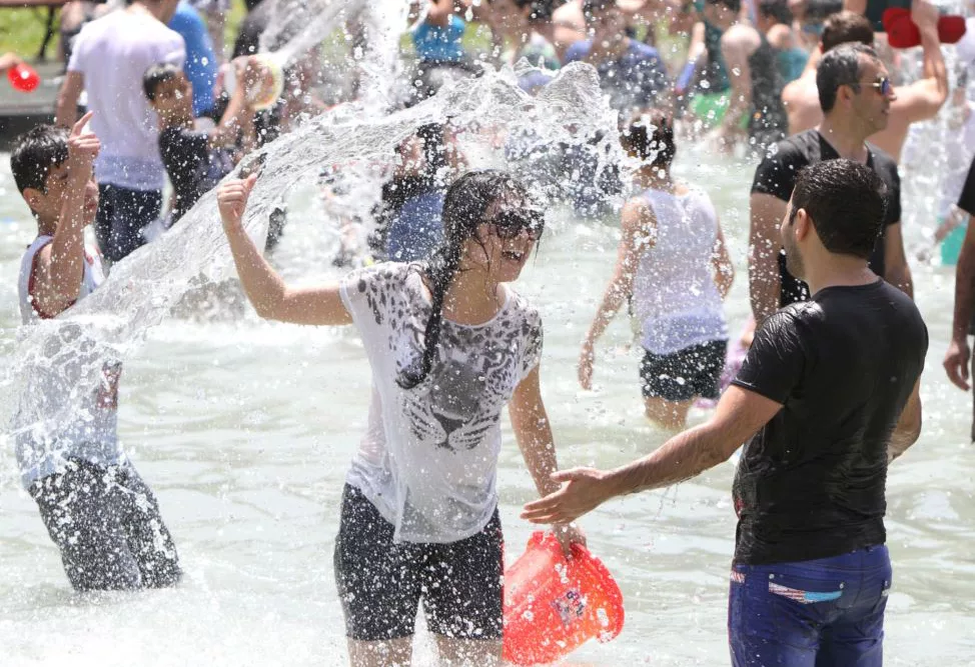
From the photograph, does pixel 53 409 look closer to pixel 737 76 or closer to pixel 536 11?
pixel 536 11

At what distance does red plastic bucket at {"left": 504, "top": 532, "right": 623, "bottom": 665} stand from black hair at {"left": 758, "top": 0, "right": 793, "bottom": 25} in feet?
31.6

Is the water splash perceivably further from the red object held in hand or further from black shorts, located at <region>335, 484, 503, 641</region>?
the red object held in hand

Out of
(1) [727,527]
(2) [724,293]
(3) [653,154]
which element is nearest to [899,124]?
(2) [724,293]

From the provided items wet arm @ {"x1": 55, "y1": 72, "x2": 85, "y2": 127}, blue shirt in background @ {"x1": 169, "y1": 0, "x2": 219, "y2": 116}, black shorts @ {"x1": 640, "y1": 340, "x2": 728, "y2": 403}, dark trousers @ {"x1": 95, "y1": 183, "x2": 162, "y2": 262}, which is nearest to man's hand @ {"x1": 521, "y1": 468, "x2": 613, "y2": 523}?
black shorts @ {"x1": 640, "y1": 340, "x2": 728, "y2": 403}

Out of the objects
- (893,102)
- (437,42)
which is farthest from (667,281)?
(437,42)

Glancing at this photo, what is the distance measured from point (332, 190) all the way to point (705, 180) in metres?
3.55

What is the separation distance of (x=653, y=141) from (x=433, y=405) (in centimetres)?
272

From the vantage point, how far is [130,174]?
7914mm

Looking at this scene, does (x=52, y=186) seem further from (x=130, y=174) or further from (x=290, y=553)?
(x=130, y=174)

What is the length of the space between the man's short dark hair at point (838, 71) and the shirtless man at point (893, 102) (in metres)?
1.18

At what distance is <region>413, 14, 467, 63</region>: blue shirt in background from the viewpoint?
10766mm

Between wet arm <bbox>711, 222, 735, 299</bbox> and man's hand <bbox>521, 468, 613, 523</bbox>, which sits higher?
man's hand <bbox>521, 468, 613, 523</bbox>

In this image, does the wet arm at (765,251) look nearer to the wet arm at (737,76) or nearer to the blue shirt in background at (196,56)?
the blue shirt in background at (196,56)

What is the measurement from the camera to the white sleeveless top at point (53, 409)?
4.33 meters
